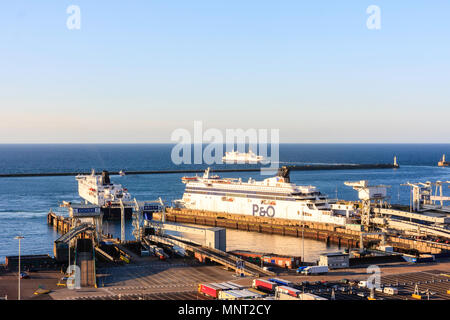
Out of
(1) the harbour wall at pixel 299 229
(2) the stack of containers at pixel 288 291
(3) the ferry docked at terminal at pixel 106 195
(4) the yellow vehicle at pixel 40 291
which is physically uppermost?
(3) the ferry docked at terminal at pixel 106 195

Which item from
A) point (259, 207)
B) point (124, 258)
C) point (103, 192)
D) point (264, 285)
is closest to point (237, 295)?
point (264, 285)

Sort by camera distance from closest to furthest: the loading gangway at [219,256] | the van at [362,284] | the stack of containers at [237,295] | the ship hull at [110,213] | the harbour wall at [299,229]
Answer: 1. the stack of containers at [237,295]
2. the van at [362,284]
3. the loading gangway at [219,256]
4. the harbour wall at [299,229]
5. the ship hull at [110,213]

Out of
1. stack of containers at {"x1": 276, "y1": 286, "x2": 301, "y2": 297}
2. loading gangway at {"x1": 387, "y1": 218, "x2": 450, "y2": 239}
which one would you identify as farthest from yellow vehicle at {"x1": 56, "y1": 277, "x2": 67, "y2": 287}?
loading gangway at {"x1": 387, "y1": 218, "x2": 450, "y2": 239}

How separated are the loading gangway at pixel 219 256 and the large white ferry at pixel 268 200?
2301 cm

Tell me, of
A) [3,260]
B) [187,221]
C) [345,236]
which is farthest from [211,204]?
[3,260]

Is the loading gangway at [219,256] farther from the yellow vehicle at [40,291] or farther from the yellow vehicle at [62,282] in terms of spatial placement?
the yellow vehicle at [40,291]

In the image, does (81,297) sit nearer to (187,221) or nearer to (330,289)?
(330,289)

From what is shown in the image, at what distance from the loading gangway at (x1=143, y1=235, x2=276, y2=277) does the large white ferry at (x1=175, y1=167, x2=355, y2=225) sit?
906 inches

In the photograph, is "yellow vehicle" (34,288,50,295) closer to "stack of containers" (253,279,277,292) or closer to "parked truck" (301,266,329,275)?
"stack of containers" (253,279,277,292)

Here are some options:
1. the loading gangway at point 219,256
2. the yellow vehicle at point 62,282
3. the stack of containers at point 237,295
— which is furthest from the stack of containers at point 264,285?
the yellow vehicle at point 62,282

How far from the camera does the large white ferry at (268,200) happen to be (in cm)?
6806

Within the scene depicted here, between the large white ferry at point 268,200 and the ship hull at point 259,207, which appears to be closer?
the ship hull at point 259,207
